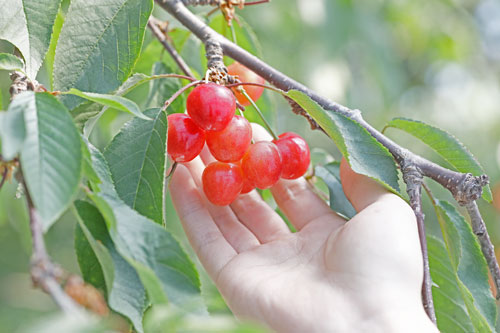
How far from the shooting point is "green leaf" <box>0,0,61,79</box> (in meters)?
1.03

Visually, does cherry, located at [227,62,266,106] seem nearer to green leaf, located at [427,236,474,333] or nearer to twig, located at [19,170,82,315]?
green leaf, located at [427,236,474,333]

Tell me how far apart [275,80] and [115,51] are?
387 millimetres

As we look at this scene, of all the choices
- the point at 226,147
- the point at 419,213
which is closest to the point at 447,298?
the point at 419,213

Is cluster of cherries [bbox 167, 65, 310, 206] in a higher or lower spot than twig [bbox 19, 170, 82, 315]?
higher

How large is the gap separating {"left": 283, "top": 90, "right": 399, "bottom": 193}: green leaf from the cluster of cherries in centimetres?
14

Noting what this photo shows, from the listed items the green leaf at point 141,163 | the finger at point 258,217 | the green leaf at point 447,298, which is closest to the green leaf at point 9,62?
the green leaf at point 141,163

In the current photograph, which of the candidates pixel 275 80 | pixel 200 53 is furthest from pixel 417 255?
pixel 200 53

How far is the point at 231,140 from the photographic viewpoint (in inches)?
47.5

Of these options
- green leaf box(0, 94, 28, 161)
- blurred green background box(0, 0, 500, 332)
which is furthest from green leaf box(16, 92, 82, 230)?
blurred green background box(0, 0, 500, 332)

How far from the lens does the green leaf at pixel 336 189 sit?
1.44 m

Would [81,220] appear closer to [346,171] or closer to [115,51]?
[115,51]

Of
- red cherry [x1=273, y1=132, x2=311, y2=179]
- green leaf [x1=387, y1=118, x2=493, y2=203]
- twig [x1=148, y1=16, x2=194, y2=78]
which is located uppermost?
twig [x1=148, y1=16, x2=194, y2=78]

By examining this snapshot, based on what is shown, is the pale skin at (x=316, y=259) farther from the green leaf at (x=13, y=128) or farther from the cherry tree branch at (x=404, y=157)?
the green leaf at (x=13, y=128)

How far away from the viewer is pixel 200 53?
1733 millimetres
